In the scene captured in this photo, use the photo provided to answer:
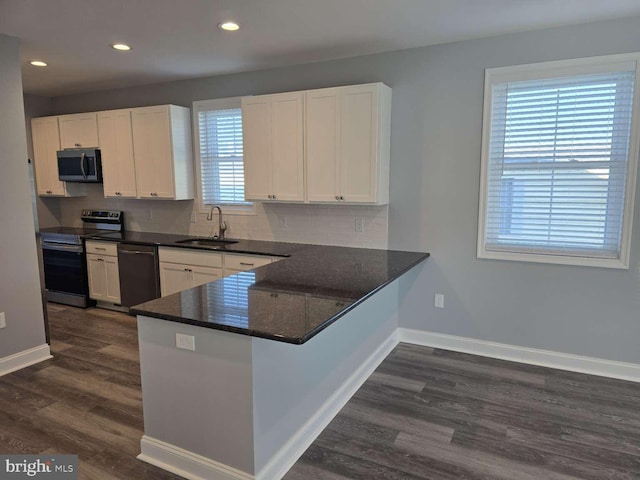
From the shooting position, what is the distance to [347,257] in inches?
140

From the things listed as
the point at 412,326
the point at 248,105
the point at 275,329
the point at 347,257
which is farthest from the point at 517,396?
the point at 248,105

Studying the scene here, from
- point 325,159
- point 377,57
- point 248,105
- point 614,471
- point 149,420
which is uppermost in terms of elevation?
point 377,57

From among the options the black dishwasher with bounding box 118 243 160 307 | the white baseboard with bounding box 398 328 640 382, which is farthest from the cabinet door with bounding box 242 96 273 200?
the white baseboard with bounding box 398 328 640 382

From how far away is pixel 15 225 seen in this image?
3373mm

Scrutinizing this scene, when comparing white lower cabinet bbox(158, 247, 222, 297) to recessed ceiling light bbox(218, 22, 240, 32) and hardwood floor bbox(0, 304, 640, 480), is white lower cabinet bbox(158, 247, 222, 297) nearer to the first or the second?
hardwood floor bbox(0, 304, 640, 480)

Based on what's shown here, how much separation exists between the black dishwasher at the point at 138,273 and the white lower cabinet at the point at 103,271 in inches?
4.6

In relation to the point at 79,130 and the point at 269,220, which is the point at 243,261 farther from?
the point at 79,130

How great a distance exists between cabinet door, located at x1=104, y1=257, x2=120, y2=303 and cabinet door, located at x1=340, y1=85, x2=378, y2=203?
2851 millimetres

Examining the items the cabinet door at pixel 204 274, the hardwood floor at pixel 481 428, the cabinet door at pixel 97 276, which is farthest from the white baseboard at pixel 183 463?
the cabinet door at pixel 97 276

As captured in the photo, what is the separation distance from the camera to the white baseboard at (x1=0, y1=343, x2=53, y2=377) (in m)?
3.36

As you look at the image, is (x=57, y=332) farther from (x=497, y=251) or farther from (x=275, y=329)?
(x=497, y=251)

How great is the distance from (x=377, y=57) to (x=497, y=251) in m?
1.98

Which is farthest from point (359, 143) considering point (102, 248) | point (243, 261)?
point (102, 248)

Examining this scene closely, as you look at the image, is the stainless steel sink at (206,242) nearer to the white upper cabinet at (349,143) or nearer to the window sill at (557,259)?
the white upper cabinet at (349,143)
